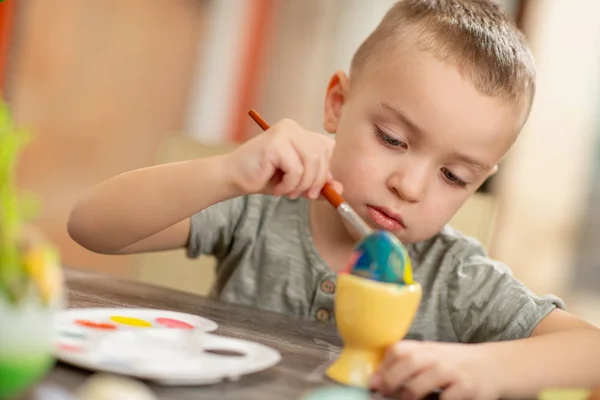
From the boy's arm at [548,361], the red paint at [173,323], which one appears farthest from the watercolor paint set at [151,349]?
the boy's arm at [548,361]

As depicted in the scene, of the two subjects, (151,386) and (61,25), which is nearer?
(151,386)

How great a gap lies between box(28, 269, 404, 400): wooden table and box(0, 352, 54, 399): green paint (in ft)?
0.18

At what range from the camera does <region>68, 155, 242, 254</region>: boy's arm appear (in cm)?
82

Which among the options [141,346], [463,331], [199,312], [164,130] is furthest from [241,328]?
[164,130]

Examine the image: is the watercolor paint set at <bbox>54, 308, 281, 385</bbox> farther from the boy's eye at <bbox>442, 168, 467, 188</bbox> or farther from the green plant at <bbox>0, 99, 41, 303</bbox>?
the boy's eye at <bbox>442, 168, 467, 188</bbox>

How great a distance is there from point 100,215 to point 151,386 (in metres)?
0.48

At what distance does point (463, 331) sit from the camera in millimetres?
1111

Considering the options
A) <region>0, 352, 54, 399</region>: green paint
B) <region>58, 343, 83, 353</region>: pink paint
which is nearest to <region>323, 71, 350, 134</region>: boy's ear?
<region>58, 343, 83, 353</region>: pink paint

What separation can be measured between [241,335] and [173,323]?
69 mm

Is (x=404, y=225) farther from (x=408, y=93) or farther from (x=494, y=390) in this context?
(x=494, y=390)

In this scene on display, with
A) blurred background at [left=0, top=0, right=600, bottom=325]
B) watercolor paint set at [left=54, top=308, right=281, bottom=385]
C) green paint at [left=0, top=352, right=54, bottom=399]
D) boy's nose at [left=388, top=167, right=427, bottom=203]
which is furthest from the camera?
blurred background at [left=0, top=0, right=600, bottom=325]

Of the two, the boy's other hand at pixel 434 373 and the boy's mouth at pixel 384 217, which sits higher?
the boy's mouth at pixel 384 217

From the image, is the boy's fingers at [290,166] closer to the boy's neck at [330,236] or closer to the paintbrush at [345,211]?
the paintbrush at [345,211]

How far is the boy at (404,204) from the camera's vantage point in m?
0.73
